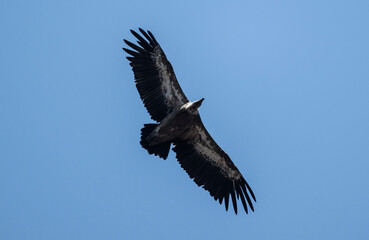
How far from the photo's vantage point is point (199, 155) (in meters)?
15.3

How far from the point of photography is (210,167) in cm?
1533

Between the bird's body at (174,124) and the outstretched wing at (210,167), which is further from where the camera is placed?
the outstretched wing at (210,167)

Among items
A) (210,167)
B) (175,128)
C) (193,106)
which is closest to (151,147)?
(175,128)

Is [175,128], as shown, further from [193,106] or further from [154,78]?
[154,78]

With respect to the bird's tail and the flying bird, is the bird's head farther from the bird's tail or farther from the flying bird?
the bird's tail

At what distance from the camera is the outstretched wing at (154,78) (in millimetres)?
14367

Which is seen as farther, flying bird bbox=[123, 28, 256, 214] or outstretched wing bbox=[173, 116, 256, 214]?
outstretched wing bbox=[173, 116, 256, 214]

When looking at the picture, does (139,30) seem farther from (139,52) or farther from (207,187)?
(207,187)

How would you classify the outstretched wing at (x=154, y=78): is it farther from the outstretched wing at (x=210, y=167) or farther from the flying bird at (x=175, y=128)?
the outstretched wing at (x=210, y=167)

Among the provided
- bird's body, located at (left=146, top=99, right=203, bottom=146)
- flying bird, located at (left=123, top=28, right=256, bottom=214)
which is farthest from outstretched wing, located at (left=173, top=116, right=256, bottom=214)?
bird's body, located at (left=146, top=99, right=203, bottom=146)

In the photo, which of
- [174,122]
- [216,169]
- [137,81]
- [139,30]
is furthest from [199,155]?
[139,30]

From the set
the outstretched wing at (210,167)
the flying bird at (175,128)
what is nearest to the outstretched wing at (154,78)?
the flying bird at (175,128)

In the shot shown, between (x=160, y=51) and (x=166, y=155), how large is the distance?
8.78ft

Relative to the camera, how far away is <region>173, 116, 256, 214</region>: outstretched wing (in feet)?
49.5
